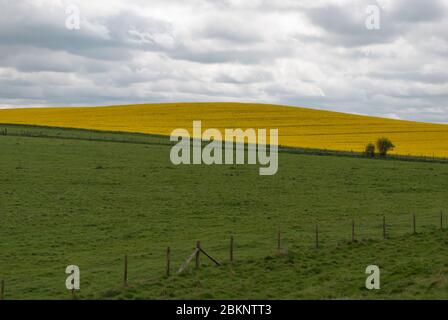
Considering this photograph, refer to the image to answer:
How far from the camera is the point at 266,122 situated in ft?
341

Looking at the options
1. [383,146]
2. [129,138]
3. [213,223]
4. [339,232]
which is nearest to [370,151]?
[383,146]

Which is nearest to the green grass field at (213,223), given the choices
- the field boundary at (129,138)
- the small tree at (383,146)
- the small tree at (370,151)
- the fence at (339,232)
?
the fence at (339,232)

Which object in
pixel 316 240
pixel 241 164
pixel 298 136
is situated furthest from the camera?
pixel 298 136

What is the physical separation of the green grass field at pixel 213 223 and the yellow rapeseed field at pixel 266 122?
21.3 m

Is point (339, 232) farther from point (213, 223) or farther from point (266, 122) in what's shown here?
point (266, 122)

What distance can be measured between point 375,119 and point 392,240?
8597 centimetres

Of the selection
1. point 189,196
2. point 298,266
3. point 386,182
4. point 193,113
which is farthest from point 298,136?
point 298,266

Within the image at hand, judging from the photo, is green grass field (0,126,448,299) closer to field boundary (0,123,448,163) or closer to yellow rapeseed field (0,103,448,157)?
field boundary (0,123,448,163)

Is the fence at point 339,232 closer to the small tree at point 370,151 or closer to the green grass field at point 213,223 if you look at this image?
the green grass field at point 213,223

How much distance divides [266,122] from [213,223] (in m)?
67.8

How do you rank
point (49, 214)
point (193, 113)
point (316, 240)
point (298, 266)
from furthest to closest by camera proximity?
point (193, 113) → point (49, 214) → point (316, 240) → point (298, 266)
